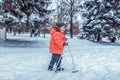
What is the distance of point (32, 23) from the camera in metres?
24.2

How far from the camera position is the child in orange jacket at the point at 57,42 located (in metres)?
9.19

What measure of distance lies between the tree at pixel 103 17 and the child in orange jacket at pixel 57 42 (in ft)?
61.8

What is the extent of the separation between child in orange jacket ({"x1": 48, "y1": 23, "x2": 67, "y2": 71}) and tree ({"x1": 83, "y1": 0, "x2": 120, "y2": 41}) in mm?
18848

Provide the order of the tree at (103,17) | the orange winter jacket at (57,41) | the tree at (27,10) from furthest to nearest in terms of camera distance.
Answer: the tree at (103,17) < the tree at (27,10) < the orange winter jacket at (57,41)

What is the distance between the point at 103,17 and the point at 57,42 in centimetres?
2034

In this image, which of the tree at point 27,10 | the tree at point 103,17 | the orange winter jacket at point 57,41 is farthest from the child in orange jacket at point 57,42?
the tree at point 103,17

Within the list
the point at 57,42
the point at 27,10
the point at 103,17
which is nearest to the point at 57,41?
the point at 57,42

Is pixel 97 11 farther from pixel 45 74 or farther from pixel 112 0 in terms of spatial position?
pixel 45 74

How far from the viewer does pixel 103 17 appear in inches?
1138

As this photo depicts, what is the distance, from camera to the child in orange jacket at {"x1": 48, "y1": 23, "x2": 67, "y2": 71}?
362 inches

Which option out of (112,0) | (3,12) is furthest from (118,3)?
(3,12)

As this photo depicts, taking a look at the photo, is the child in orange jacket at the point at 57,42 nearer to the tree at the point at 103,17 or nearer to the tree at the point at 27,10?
the tree at the point at 27,10

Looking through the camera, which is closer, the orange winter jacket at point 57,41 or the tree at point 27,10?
the orange winter jacket at point 57,41

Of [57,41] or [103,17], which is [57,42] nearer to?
[57,41]
